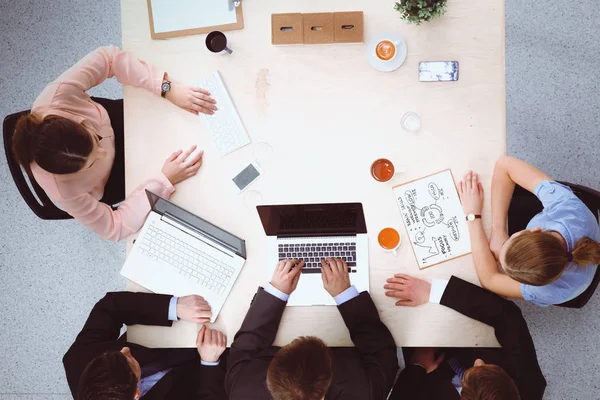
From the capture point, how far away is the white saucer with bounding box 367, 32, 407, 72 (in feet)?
4.85

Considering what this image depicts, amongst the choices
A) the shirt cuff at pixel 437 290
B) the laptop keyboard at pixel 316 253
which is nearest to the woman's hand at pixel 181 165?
the laptop keyboard at pixel 316 253

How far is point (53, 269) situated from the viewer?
2.26 metres

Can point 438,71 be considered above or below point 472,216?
above

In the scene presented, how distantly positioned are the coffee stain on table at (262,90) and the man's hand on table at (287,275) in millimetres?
503

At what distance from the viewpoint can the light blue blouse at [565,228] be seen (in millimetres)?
1368

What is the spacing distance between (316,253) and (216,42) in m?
0.78

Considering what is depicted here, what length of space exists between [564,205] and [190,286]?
1.23 metres

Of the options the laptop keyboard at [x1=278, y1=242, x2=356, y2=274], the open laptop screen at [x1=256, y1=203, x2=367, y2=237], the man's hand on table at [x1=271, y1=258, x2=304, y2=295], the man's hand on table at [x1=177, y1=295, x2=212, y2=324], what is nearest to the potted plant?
the open laptop screen at [x1=256, y1=203, x2=367, y2=237]

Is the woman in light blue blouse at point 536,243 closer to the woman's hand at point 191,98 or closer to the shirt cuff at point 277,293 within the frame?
Result: the shirt cuff at point 277,293

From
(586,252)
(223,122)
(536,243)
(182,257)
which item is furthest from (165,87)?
→ (586,252)

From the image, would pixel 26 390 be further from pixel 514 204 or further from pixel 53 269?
pixel 514 204

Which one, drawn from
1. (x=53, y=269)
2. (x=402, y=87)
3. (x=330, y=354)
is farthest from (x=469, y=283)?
(x=53, y=269)

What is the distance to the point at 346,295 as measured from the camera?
1.43m

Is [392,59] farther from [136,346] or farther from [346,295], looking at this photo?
[136,346]
